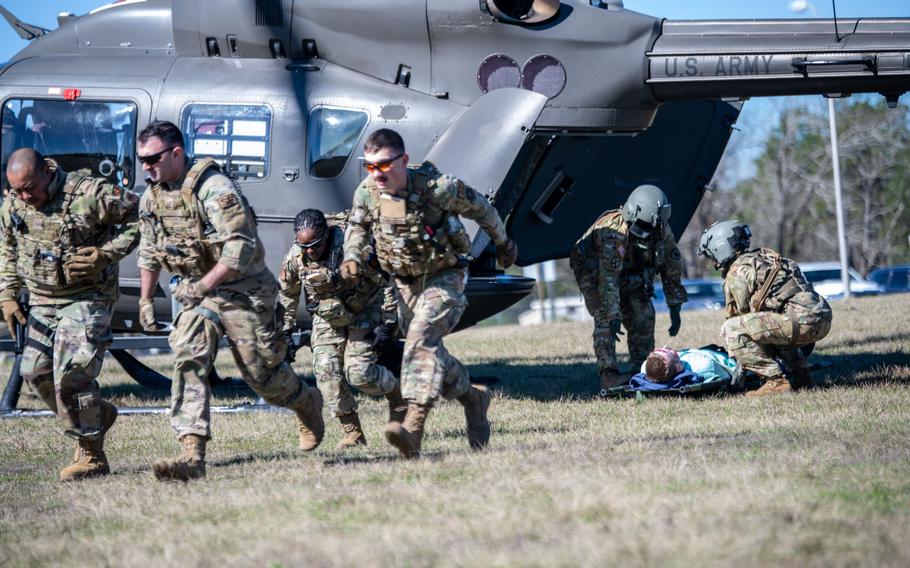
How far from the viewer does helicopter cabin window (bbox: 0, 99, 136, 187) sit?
1017 cm

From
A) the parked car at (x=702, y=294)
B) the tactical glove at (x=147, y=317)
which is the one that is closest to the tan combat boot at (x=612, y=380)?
the tactical glove at (x=147, y=317)

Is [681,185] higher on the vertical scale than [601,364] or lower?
higher

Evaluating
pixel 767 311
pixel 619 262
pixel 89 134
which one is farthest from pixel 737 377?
pixel 89 134

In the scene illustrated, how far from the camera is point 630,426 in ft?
25.0

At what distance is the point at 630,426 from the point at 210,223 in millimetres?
3128

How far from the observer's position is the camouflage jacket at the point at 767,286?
29.1ft

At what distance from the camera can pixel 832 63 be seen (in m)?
9.20

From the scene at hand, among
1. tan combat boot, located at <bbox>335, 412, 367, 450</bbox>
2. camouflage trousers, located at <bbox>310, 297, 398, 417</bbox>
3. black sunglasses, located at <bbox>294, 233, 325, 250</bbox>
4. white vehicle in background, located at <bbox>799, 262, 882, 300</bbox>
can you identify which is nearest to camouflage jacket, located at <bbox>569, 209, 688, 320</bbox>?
camouflage trousers, located at <bbox>310, 297, 398, 417</bbox>

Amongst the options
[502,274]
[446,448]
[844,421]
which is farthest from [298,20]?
[844,421]

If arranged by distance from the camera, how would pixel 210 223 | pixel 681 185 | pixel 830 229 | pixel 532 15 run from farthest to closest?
pixel 830 229 → pixel 681 185 → pixel 532 15 → pixel 210 223

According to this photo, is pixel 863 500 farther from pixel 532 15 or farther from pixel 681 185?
pixel 681 185

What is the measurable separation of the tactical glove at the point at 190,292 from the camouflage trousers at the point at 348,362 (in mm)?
1356

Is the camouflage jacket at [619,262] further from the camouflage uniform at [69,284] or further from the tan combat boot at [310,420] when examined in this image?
A: the camouflage uniform at [69,284]

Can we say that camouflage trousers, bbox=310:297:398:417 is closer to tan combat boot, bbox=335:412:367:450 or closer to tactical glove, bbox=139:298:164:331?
tan combat boot, bbox=335:412:367:450
